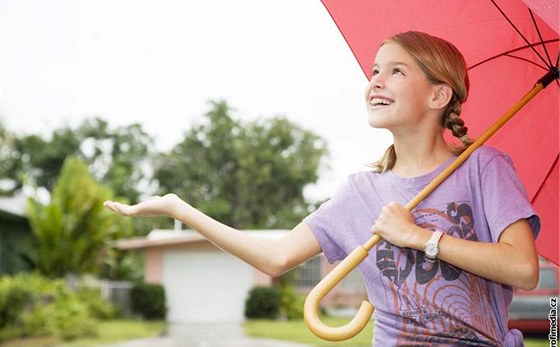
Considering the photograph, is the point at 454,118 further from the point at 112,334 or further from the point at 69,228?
the point at 69,228

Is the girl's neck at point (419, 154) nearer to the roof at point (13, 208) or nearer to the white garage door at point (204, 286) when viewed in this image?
the roof at point (13, 208)

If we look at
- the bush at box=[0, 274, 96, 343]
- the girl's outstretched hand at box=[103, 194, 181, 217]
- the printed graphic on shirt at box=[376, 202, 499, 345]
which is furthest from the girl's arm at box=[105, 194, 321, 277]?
the bush at box=[0, 274, 96, 343]

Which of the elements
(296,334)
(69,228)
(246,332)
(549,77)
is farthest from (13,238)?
(549,77)

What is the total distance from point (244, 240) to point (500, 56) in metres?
0.89

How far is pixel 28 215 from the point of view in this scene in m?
18.3

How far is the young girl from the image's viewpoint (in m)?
1.54

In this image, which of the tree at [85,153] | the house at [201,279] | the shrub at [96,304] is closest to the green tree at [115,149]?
the tree at [85,153]

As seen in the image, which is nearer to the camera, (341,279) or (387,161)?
(341,279)

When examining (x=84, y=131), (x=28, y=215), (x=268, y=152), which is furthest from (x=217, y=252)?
(x=84, y=131)

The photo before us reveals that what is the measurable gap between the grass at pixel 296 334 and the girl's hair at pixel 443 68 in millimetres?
11704

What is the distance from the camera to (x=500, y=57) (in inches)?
87.0

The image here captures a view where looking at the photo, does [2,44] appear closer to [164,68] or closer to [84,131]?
[164,68]

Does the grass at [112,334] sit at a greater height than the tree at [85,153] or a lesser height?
lesser

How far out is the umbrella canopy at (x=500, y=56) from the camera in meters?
2.14
